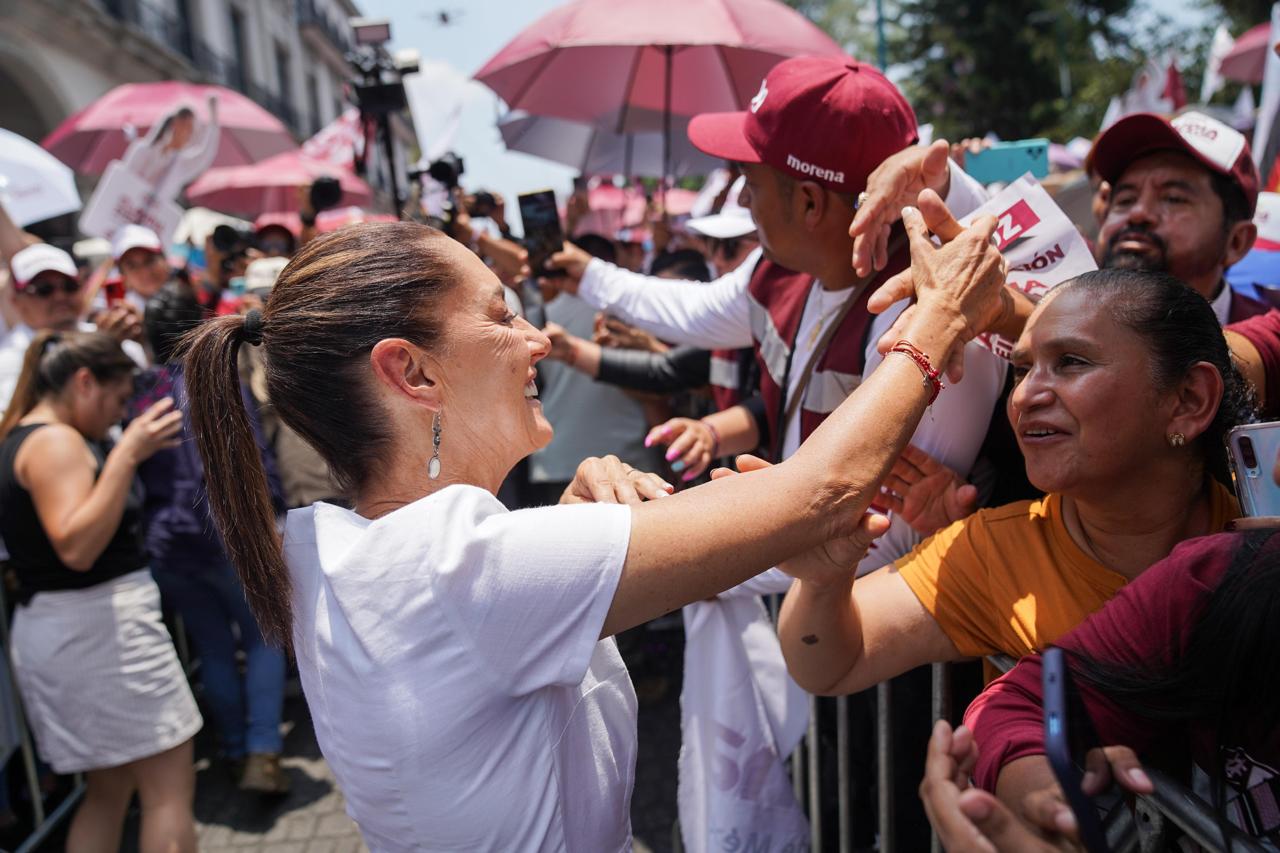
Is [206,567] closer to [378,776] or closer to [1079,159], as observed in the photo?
[378,776]

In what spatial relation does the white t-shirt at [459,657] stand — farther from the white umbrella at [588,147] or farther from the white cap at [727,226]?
the white umbrella at [588,147]

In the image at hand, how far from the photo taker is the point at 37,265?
13.9 ft

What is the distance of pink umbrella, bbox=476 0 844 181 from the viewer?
404 centimetres

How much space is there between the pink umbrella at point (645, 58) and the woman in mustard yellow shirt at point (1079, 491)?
279 cm

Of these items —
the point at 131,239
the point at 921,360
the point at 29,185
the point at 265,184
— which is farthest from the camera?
the point at 265,184

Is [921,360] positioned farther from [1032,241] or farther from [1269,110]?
[1269,110]

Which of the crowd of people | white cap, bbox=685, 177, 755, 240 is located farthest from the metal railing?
white cap, bbox=685, 177, 755, 240

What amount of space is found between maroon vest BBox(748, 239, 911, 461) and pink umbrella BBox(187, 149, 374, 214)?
23.0 ft

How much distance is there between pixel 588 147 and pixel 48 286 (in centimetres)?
350

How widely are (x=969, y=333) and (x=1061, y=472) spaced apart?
1.13 feet

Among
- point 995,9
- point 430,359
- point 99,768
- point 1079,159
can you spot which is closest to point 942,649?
point 430,359

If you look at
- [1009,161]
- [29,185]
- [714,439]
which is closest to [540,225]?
[714,439]

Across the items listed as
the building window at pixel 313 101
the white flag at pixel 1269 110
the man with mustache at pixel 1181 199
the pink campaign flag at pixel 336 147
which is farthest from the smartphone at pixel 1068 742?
the building window at pixel 313 101

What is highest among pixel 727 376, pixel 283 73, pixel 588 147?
pixel 588 147
